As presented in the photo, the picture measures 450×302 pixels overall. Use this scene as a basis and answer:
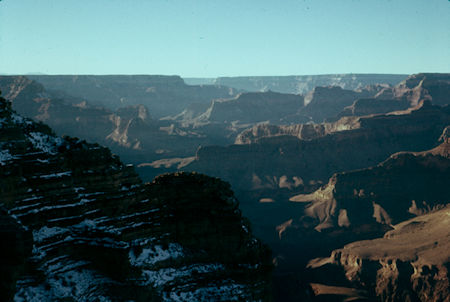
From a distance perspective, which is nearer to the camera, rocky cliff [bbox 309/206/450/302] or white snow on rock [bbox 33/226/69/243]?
white snow on rock [bbox 33/226/69/243]

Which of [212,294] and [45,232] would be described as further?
[212,294]

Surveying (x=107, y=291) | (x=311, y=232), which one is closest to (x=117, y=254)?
(x=107, y=291)

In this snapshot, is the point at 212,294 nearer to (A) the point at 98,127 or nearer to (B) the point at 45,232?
(B) the point at 45,232

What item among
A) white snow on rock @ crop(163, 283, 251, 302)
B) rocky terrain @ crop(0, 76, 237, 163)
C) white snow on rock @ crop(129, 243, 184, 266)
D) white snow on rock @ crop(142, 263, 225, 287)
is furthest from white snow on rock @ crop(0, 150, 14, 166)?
rocky terrain @ crop(0, 76, 237, 163)

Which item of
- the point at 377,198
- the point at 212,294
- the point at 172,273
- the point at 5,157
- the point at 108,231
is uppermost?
the point at 5,157

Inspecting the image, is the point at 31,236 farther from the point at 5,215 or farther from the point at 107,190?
the point at 107,190

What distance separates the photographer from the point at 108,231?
24812 millimetres

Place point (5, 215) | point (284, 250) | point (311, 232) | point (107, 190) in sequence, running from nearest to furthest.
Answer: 1. point (5, 215)
2. point (107, 190)
3. point (284, 250)
4. point (311, 232)

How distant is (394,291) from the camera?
61656 mm

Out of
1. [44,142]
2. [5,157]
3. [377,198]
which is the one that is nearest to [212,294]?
[44,142]

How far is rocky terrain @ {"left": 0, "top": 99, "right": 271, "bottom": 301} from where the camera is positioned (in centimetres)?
2216

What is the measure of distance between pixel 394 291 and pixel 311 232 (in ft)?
96.7

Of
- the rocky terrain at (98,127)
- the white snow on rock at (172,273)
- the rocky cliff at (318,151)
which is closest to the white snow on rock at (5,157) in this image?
the white snow on rock at (172,273)

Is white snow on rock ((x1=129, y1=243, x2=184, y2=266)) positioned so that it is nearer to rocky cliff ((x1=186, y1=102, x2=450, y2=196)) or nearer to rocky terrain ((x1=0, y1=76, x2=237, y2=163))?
rocky cliff ((x1=186, y1=102, x2=450, y2=196))
